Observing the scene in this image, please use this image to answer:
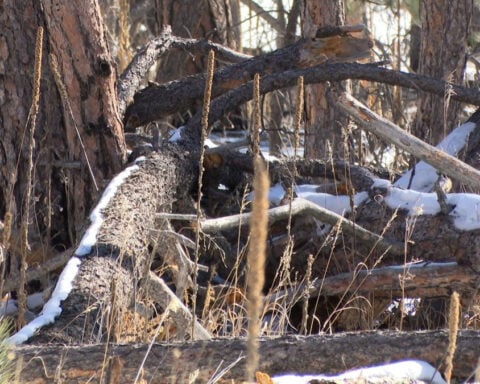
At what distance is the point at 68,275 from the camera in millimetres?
3574

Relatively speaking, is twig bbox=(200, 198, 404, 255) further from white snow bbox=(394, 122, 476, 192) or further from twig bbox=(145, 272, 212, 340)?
twig bbox=(145, 272, 212, 340)

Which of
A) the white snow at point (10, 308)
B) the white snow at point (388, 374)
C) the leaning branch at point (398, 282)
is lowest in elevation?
the white snow at point (10, 308)

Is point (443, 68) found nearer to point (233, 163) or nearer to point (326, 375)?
point (233, 163)

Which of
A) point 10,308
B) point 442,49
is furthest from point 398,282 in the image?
point 442,49

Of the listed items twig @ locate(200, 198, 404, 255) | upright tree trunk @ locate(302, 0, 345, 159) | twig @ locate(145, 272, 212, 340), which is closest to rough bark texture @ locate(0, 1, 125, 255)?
twig @ locate(200, 198, 404, 255)

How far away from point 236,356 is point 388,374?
44 centimetres

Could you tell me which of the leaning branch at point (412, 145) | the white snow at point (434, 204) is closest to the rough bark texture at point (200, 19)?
the leaning branch at point (412, 145)

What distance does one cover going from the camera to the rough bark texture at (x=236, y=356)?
8.84 ft

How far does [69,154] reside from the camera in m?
5.02

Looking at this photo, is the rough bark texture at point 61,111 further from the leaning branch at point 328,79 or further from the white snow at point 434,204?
the white snow at point 434,204

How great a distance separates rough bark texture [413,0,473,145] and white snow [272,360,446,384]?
433 cm

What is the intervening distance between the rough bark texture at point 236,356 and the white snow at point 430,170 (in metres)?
2.29

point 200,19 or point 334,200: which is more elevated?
point 200,19

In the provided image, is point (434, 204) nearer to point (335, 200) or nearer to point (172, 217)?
point (335, 200)
